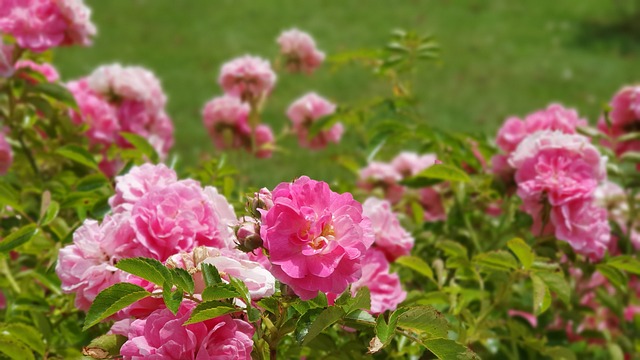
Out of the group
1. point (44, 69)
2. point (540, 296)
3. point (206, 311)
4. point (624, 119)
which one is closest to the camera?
point (206, 311)

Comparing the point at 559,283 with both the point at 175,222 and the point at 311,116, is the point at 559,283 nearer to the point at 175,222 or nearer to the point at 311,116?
the point at 175,222

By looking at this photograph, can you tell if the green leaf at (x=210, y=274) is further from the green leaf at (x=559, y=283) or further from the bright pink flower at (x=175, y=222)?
the green leaf at (x=559, y=283)

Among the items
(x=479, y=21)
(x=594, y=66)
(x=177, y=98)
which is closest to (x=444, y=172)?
(x=177, y=98)

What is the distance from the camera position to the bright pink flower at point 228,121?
207 centimetres

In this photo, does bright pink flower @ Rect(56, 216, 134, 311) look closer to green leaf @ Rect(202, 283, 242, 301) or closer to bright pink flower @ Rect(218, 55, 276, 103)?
green leaf @ Rect(202, 283, 242, 301)

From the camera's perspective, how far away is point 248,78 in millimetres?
2010

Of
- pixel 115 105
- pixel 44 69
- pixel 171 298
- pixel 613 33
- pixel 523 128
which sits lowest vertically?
pixel 171 298

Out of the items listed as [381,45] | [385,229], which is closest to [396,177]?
[385,229]

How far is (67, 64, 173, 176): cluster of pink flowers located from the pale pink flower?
1.58 feet

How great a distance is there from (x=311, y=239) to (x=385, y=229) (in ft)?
1.63

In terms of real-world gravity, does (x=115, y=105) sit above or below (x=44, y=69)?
below

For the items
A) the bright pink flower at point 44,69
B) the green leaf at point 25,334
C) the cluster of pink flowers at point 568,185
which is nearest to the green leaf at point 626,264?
the cluster of pink flowers at point 568,185

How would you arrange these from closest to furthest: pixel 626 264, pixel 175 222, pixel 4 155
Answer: pixel 175 222
pixel 626 264
pixel 4 155

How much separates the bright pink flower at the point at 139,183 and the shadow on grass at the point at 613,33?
6.79m
